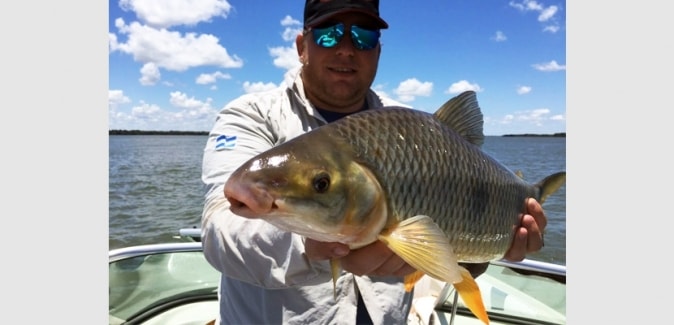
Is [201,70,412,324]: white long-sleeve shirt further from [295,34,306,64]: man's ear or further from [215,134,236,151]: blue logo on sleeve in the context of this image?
[295,34,306,64]: man's ear

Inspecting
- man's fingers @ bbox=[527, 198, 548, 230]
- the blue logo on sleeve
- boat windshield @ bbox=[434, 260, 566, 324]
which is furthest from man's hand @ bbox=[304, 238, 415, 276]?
boat windshield @ bbox=[434, 260, 566, 324]

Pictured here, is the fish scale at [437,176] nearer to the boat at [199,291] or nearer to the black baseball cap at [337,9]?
the black baseball cap at [337,9]

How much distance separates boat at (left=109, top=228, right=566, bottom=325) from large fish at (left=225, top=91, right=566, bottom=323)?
76.8 inches

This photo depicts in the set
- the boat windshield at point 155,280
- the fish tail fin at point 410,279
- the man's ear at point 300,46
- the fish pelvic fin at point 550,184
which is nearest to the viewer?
the fish tail fin at point 410,279

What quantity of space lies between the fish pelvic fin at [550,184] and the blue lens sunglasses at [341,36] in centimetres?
107

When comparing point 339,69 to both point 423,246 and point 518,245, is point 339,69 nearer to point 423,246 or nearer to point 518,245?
point 518,245

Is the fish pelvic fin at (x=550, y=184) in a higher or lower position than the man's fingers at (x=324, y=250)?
higher

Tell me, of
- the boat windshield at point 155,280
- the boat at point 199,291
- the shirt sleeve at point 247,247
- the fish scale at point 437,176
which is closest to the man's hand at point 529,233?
the fish scale at point 437,176

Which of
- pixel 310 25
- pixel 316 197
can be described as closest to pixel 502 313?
pixel 310 25

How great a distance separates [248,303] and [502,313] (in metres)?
2.49

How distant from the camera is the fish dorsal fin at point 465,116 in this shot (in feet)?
5.82

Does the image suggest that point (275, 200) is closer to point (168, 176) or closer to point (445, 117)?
point (445, 117)

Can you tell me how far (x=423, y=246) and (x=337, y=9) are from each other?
145 cm

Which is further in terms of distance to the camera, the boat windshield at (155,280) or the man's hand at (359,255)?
the boat windshield at (155,280)
